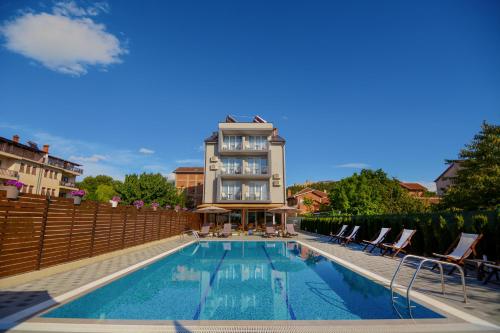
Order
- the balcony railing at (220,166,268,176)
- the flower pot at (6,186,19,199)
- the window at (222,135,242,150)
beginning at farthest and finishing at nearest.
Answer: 1. the window at (222,135,242,150)
2. the balcony railing at (220,166,268,176)
3. the flower pot at (6,186,19,199)

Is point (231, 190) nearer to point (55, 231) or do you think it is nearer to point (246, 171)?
point (246, 171)

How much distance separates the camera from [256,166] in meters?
30.3

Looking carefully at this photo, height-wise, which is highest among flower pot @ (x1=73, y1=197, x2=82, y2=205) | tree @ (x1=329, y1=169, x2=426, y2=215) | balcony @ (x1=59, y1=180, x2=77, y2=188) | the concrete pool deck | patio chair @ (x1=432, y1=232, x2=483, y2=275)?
balcony @ (x1=59, y1=180, x2=77, y2=188)

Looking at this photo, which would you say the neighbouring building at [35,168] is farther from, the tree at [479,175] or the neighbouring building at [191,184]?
the tree at [479,175]

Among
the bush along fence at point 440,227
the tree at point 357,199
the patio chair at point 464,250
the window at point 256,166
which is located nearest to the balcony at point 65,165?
the window at point 256,166

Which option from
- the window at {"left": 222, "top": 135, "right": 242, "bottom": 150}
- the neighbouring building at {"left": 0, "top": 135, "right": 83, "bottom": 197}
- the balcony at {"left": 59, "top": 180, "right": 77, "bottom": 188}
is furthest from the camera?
the balcony at {"left": 59, "top": 180, "right": 77, "bottom": 188}

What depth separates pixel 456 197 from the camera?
2164cm

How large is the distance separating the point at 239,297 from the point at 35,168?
157 feet

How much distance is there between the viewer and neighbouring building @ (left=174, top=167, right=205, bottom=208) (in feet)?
163

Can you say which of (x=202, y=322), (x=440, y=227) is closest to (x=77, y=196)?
(x=202, y=322)

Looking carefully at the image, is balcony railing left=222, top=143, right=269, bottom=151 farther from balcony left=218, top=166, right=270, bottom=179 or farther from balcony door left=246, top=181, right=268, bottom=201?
balcony door left=246, top=181, right=268, bottom=201

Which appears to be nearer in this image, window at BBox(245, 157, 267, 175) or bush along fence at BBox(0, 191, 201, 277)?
bush along fence at BBox(0, 191, 201, 277)

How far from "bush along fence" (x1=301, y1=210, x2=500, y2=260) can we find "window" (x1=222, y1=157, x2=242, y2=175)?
54.0 feet

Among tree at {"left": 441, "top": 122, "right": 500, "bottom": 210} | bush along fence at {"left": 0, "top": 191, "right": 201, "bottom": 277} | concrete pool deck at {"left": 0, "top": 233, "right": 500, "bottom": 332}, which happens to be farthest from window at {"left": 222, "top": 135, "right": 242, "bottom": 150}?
concrete pool deck at {"left": 0, "top": 233, "right": 500, "bottom": 332}
